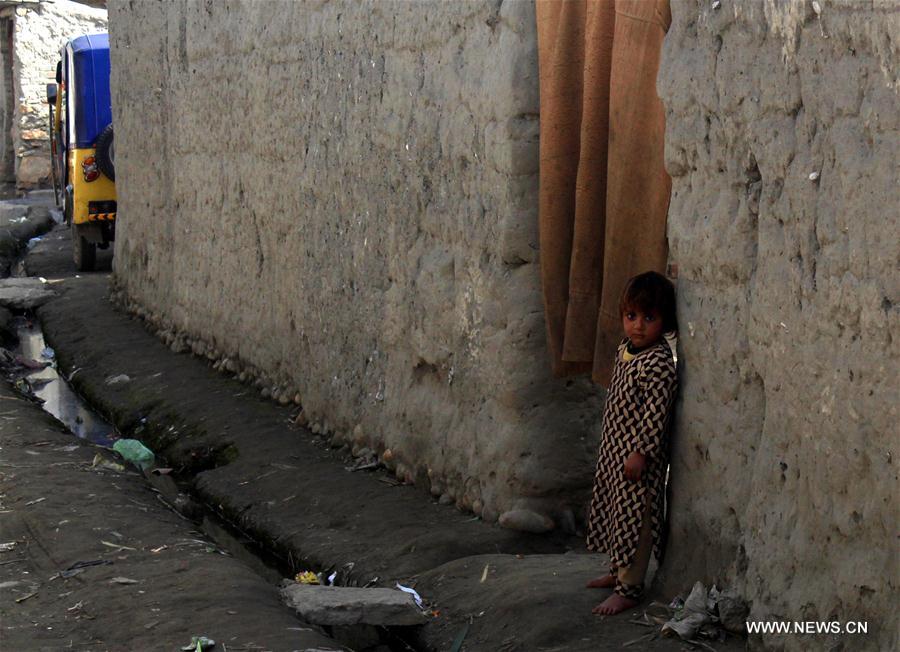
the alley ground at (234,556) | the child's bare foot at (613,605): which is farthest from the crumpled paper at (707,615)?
the child's bare foot at (613,605)

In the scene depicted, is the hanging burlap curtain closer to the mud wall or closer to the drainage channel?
the drainage channel

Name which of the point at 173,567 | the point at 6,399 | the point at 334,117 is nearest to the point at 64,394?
the point at 6,399

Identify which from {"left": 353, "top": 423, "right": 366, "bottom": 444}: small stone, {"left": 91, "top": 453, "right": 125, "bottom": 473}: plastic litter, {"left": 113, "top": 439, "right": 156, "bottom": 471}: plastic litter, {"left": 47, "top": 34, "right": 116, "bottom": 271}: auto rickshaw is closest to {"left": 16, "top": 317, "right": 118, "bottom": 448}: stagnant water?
{"left": 113, "top": 439, "right": 156, "bottom": 471}: plastic litter

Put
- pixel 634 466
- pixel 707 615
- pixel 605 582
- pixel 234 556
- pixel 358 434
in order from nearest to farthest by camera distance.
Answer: pixel 707 615 → pixel 634 466 → pixel 605 582 → pixel 234 556 → pixel 358 434

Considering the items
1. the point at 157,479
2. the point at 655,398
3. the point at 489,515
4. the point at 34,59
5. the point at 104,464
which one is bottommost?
the point at 157,479

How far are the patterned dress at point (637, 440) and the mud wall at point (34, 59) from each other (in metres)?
16.9

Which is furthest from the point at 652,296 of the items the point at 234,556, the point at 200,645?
the point at 234,556

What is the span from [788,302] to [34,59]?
17.6m

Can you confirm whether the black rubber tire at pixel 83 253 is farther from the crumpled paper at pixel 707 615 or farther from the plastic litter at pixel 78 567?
the crumpled paper at pixel 707 615

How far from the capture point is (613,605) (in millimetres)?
3598

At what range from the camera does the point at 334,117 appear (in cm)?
599

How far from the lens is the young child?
3.60 meters

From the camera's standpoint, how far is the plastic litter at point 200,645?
11.7 ft

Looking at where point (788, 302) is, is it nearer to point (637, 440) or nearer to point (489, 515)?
point (637, 440)
